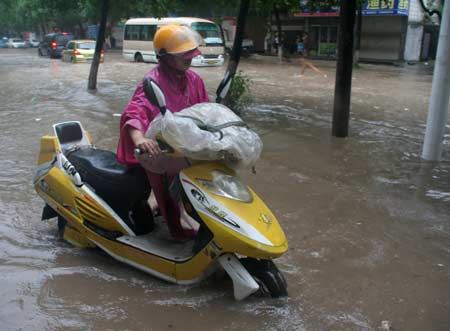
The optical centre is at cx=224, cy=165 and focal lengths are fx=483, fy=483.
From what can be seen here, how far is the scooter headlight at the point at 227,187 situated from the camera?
9.43ft

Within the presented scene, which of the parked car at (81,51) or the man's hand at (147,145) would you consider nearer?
the man's hand at (147,145)

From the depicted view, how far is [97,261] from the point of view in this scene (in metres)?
3.78

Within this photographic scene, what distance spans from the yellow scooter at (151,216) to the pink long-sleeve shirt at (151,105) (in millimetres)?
214

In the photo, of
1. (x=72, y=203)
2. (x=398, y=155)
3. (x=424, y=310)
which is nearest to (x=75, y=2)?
(x=398, y=155)

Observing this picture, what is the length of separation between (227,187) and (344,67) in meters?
5.82

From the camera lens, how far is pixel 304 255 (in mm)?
3982

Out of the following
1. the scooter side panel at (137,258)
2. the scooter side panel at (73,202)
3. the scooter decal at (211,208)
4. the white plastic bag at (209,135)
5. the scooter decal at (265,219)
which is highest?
the white plastic bag at (209,135)

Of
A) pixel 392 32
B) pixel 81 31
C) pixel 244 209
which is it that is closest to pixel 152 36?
pixel 392 32

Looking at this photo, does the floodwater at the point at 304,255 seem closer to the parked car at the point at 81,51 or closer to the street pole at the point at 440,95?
the street pole at the point at 440,95

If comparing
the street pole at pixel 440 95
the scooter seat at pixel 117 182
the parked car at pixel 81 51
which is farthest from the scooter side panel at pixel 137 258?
the parked car at pixel 81 51

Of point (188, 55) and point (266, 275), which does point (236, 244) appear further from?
point (188, 55)

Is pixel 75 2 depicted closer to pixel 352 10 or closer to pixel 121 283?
pixel 352 10

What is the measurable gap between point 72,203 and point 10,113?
26.6 ft

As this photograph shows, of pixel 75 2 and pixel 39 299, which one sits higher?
pixel 75 2
